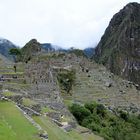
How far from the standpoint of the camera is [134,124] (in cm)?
3981

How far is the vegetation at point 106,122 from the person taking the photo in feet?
99.2

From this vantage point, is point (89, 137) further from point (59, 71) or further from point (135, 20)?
point (135, 20)

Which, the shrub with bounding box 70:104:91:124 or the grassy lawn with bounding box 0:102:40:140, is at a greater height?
the grassy lawn with bounding box 0:102:40:140

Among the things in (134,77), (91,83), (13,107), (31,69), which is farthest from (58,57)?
(134,77)

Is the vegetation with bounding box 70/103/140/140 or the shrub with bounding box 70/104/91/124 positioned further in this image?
the shrub with bounding box 70/104/91/124

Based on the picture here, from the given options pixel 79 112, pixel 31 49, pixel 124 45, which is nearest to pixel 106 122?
pixel 79 112

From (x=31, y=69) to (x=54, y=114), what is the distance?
22.1m

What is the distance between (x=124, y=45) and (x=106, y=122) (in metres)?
117

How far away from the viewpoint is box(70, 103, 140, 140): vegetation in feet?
99.2

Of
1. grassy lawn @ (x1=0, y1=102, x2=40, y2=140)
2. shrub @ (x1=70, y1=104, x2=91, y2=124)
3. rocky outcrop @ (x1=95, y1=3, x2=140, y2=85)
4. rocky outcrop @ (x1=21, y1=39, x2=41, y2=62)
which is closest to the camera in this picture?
grassy lawn @ (x1=0, y1=102, x2=40, y2=140)

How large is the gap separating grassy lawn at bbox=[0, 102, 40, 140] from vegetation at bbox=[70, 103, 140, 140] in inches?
422

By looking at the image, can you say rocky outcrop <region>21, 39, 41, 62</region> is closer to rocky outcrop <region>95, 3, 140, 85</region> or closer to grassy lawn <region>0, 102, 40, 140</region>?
grassy lawn <region>0, 102, 40, 140</region>

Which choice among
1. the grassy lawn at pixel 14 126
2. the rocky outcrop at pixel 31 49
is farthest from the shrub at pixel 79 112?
the rocky outcrop at pixel 31 49

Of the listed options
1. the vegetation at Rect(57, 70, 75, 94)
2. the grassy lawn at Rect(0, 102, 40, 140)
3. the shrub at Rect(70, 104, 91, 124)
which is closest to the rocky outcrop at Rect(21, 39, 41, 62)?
the vegetation at Rect(57, 70, 75, 94)
